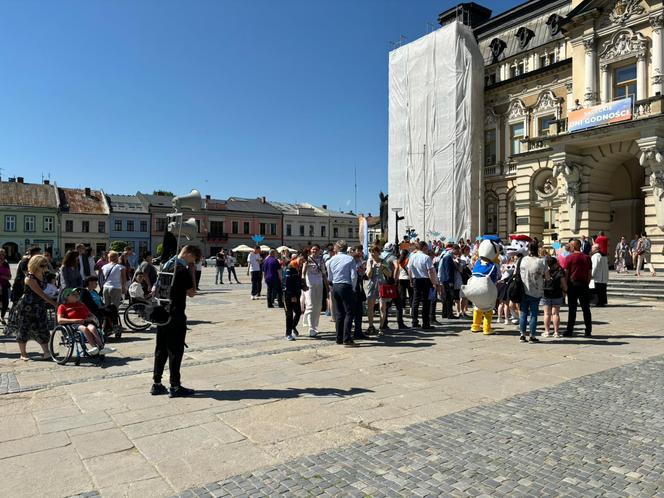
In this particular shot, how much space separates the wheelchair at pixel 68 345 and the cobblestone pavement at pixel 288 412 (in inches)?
5.6

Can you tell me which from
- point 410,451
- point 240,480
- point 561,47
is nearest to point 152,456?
point 240,480

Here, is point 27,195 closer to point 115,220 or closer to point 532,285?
point 115,220

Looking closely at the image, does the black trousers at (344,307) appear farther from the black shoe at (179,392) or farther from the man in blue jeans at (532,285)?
the black shoe at (179,392)

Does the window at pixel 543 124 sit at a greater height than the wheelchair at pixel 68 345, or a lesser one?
greater

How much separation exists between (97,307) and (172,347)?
404 centimetres

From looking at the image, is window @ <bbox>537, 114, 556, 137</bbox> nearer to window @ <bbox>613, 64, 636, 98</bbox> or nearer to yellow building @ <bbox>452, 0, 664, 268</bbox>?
yellow building @ <bbox>452, 0, 664, 268</bbox>

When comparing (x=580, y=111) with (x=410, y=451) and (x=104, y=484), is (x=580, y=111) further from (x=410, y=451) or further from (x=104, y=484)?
(x=104, y=484)

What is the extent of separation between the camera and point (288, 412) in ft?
17.2

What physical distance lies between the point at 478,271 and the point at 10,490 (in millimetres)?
8345

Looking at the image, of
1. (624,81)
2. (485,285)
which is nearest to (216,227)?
(624,81)

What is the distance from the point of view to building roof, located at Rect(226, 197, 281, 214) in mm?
75312

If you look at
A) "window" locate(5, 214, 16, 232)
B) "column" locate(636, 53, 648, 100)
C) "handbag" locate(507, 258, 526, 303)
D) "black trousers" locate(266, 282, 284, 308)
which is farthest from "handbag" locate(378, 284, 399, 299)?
"window" locate(5, 214, 16, 232)

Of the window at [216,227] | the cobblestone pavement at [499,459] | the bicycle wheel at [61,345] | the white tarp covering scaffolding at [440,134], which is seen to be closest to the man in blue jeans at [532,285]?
the cobblestone pavement at [499,459]

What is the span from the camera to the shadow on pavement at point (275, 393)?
5.80m
